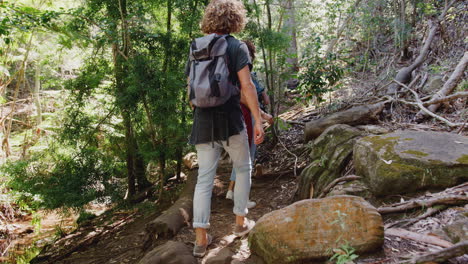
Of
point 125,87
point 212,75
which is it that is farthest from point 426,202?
point 125,87

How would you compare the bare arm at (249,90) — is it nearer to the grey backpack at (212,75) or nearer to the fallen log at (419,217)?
the grey backpack at (212,75)

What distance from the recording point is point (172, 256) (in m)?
2.79

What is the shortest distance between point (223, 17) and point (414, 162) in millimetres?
2176

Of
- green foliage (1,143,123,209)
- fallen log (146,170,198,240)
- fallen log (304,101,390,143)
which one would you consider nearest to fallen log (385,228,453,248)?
fallen log (146,170,198,240)

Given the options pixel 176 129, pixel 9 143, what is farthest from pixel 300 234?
pixel 9 143

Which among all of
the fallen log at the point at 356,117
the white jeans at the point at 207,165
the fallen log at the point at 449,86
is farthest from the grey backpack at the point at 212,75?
the fallen log at the point at 449,86

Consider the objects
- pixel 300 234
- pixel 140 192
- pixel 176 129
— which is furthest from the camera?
pixel 140 192

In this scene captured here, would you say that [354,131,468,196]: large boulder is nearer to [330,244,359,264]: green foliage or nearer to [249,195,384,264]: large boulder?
[249,195,384,264]: large boulder

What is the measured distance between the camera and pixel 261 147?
6457 mm

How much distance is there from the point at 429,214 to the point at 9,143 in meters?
11.7

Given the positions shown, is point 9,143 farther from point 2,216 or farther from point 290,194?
point 290,194

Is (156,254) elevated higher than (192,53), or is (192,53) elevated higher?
(192,53)

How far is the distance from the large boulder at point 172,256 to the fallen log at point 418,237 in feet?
5.50

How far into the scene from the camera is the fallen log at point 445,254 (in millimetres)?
1654
